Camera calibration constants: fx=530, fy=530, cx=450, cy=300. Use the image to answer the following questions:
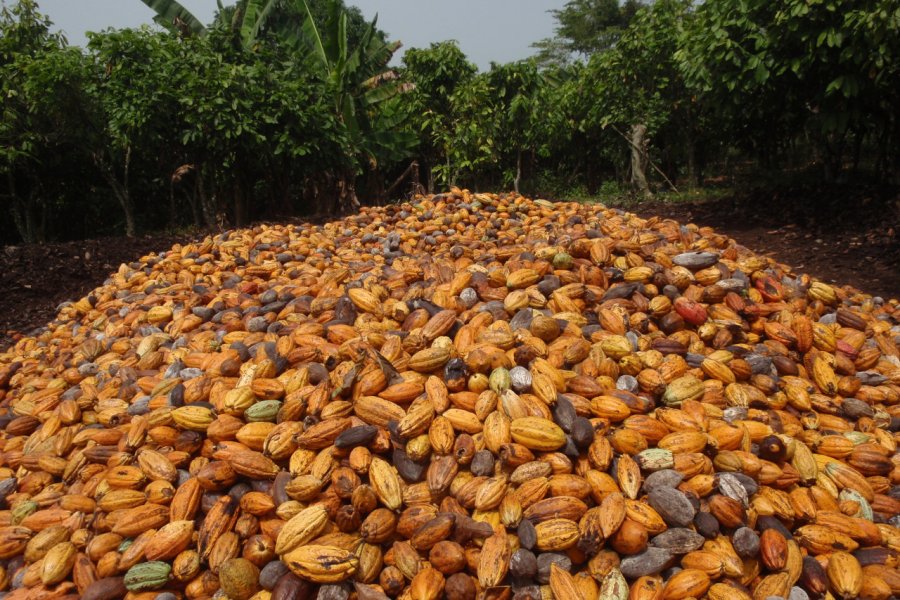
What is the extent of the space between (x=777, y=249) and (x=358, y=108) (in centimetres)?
915

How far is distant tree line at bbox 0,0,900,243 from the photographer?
22.8 ft

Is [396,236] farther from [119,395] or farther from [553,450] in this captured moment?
[553,450]

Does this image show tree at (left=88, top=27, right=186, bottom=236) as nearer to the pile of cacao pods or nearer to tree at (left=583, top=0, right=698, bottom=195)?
the pile of cacao pods

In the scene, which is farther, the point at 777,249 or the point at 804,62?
the point at 777,249

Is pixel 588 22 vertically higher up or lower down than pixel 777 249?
higher up

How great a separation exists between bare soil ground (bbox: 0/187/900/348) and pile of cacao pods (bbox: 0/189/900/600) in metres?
3.08

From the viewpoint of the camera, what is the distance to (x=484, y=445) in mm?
1973

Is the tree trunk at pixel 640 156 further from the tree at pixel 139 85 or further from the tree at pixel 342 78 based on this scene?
the tree at pixel 139 85

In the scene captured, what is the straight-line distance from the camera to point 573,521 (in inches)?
67.9

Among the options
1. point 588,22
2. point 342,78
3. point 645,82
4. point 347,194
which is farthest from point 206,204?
point 588,22

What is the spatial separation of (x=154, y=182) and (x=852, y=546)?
14.6 m

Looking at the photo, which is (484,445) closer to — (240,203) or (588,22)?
(240,203)

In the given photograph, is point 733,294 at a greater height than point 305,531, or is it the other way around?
point 733,294

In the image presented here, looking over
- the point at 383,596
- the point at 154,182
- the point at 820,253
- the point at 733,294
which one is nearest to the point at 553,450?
the point at 383,596
